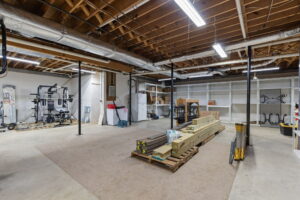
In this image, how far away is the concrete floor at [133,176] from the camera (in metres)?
1.98

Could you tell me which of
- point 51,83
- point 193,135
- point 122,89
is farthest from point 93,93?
point 193,135

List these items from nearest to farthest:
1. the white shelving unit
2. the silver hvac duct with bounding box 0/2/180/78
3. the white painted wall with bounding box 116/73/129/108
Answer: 1. the silver hvac duct with bounding box 0/2/180/78
2. the white shelving unit
3. the white painted wall with bounding box 116/73/129/108

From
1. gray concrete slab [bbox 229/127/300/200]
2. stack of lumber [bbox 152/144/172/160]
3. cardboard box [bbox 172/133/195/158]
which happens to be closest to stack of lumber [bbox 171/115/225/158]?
cardboard box [bbox 172/133/195/158]

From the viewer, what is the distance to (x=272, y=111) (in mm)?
7664

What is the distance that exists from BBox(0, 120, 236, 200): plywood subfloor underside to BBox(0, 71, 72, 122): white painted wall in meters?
5.21

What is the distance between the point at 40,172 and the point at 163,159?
2.41 metres

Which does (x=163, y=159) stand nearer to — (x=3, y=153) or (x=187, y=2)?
(x=187, y=2)

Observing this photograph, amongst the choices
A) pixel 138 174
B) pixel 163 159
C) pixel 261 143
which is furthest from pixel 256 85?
pixel 138 174

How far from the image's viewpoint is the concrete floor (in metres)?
1.98

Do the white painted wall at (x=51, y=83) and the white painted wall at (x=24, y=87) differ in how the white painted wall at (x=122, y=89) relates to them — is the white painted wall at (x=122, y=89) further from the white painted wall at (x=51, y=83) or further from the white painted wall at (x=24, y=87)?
→ the white painted wall at (x=24, y=87)

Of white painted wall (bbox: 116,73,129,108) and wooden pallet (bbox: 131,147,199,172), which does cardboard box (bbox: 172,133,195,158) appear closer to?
wooden pallet (bbox: 131,147,199,172)

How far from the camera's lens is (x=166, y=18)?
3148mm

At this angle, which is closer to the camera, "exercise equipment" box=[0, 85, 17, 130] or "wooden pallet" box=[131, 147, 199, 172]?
"wooden pallet" box=[131, 147, 199, 172]

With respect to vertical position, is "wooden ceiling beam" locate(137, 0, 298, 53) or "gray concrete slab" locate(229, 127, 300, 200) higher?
"wooden ceiling beam" locate(137, 0, 298, 53)
